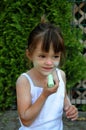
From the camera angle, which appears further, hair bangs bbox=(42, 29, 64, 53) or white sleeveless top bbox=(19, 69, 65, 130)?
white sleeveless top bbox=(19, 69, 65, 130)

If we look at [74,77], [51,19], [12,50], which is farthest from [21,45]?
[74,77]

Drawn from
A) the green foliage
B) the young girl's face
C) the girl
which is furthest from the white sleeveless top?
the green foliage

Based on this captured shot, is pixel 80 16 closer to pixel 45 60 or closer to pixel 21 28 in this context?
pixel 21 28

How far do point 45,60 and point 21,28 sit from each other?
2.78 metres

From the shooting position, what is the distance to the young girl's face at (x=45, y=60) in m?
2.26

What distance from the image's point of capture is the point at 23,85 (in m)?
2.36

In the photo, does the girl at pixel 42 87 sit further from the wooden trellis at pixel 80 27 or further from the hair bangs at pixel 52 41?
the wooden trellis at pixel 80 27

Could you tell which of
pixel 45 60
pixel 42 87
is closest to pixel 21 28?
pixel 42 87

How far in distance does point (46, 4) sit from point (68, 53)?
74 centimetres

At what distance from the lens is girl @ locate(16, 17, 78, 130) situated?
2.26 meters

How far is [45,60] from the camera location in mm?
2258

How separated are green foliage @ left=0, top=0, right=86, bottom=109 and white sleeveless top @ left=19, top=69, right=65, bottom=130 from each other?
8.16 feet

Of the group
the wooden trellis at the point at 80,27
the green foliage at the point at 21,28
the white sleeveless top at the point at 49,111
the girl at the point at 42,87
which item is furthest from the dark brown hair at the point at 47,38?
the wooden trellis at the point at 80,27

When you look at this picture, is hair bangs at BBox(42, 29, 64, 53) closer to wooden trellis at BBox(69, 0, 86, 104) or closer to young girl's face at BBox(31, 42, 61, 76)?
young girl's face at BBox(31, 42, 61, 76)
